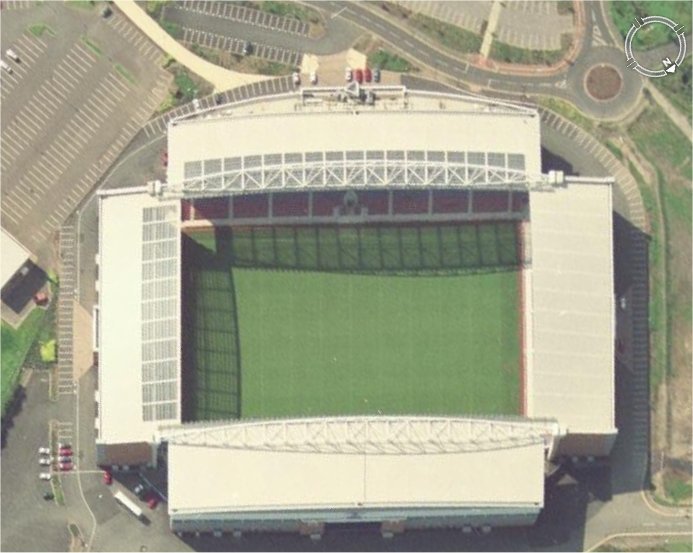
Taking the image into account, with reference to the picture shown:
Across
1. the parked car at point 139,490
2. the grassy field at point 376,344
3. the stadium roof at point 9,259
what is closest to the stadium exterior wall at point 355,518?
the parked car at point 139,490

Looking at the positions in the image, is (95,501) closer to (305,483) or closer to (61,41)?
(305,483)

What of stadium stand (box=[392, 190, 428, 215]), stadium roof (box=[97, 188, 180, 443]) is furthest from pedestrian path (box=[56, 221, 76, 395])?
stadium stand (box=[392, 190, 428, 215])

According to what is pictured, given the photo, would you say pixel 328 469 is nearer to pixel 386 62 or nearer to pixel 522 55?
pixel 386 62

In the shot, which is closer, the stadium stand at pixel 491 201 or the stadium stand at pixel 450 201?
the stadium stand at pixel 491 201

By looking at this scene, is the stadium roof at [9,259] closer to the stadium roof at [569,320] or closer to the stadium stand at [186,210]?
the stadium stand at [186,210]

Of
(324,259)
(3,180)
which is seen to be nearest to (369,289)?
(324,259)

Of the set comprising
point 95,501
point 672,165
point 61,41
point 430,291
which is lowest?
point 95,501
